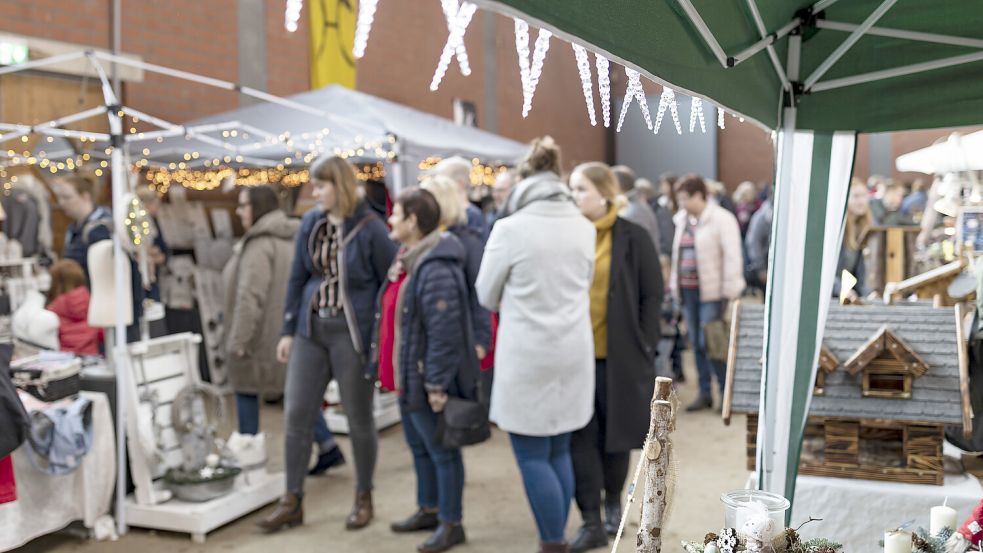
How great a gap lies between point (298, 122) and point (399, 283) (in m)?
3.26

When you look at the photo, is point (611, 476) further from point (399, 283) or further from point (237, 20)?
point (237, 20)

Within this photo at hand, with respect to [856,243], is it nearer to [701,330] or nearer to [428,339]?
[701,330]

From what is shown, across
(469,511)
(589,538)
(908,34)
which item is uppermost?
(908,34)

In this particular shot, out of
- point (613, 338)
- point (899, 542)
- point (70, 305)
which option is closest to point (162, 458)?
point (70, 305)

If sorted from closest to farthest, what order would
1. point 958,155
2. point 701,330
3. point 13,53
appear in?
point 958,155, point 701,330, point 13,53

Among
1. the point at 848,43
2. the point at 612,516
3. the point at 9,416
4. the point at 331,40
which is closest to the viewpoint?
the point at 848,43

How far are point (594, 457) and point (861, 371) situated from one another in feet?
4.08

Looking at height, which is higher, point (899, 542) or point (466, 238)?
point (466, 238)

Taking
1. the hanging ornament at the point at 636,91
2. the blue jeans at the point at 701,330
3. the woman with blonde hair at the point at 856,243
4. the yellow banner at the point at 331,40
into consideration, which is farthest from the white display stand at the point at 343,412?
the yellow banner at the point at 331,40

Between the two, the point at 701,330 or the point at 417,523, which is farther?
the point at 701,330

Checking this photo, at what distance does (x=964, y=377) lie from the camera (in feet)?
8.43

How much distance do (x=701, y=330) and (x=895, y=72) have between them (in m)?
3.82

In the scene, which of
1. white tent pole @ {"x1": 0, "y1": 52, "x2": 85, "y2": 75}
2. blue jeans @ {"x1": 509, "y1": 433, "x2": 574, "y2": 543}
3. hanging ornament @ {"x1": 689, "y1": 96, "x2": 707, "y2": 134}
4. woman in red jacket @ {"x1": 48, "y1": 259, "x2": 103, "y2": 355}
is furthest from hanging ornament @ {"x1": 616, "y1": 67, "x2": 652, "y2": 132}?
woman in red jacket @ {"x1": 48, "y1": 259, "x2": 103, "y2": 355}

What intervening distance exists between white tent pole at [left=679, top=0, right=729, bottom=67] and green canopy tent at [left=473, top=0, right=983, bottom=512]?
0.35m
